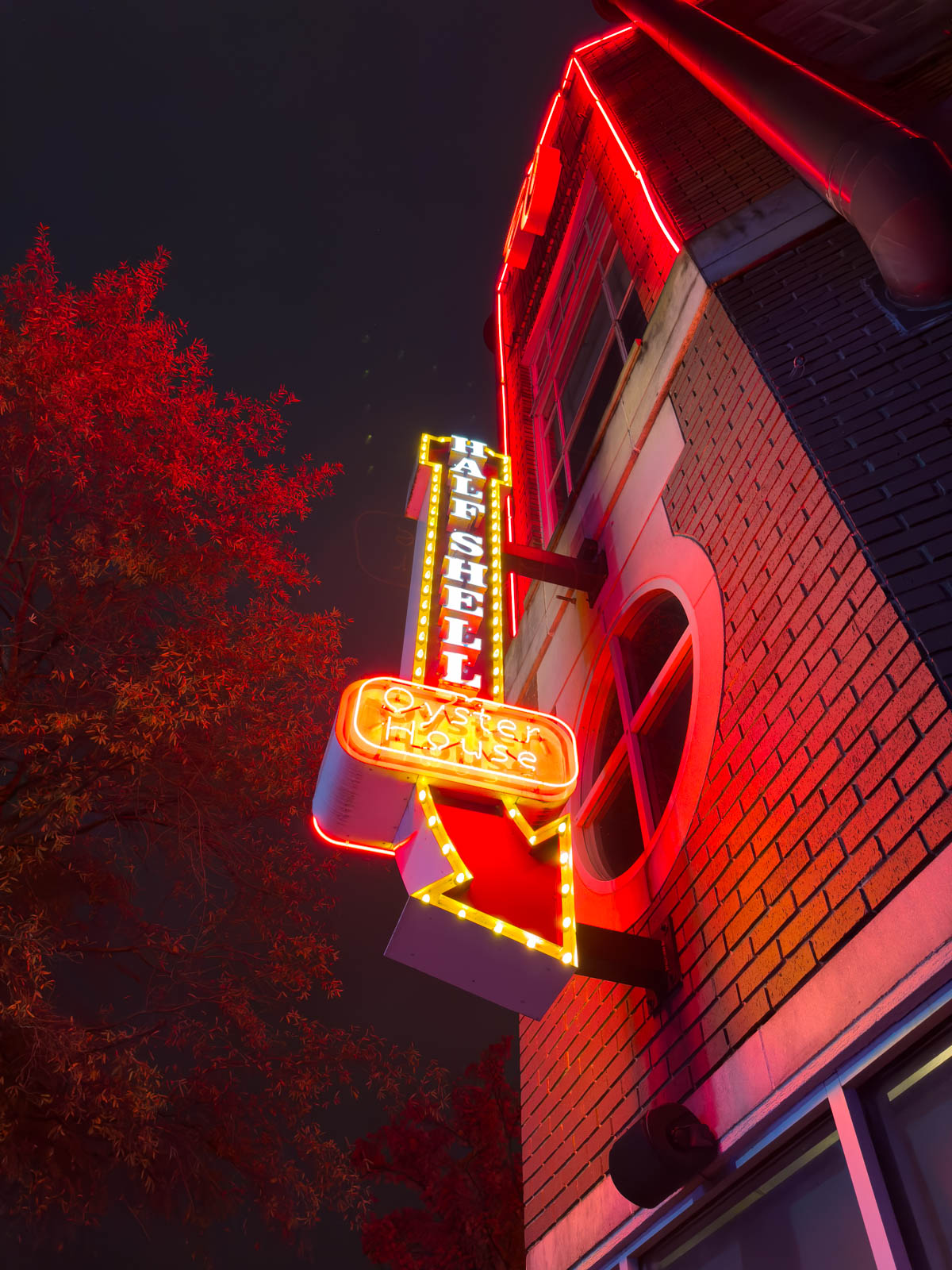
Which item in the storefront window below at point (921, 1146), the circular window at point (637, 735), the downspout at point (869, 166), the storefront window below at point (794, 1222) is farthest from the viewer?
the circular window at point (637, 735)

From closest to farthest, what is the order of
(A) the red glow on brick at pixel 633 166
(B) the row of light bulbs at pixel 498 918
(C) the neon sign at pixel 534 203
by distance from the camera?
(B) the row of light bulbs at pixel 498 918 < (A) the red glow on brick at pixel 633 166 < (C) the neon sign at pixel 534 203

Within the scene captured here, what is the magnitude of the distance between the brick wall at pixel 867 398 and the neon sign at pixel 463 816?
2.38 meters

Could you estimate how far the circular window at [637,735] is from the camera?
5891 millimetres

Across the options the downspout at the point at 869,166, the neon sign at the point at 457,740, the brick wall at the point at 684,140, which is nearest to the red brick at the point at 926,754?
the neon sign at the point at 457,740

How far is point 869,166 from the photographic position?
4461 mm

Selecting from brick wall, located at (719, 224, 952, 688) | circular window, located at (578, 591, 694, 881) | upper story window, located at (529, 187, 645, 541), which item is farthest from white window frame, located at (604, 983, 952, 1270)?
upper story window, located at (529, 187, 645, 541)

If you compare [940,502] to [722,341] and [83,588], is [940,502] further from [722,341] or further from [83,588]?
[83,588]

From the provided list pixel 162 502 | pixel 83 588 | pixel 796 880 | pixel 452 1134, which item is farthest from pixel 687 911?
pixel 452 1134

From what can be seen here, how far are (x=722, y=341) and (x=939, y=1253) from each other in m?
4.92

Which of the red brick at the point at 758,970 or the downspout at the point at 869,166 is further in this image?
the downspout at the point at 869,166

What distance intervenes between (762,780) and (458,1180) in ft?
72.1

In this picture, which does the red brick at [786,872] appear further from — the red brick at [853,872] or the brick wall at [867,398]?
the brick wall at [867,398]

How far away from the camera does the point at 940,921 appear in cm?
286

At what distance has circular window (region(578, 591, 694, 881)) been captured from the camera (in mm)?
5891
